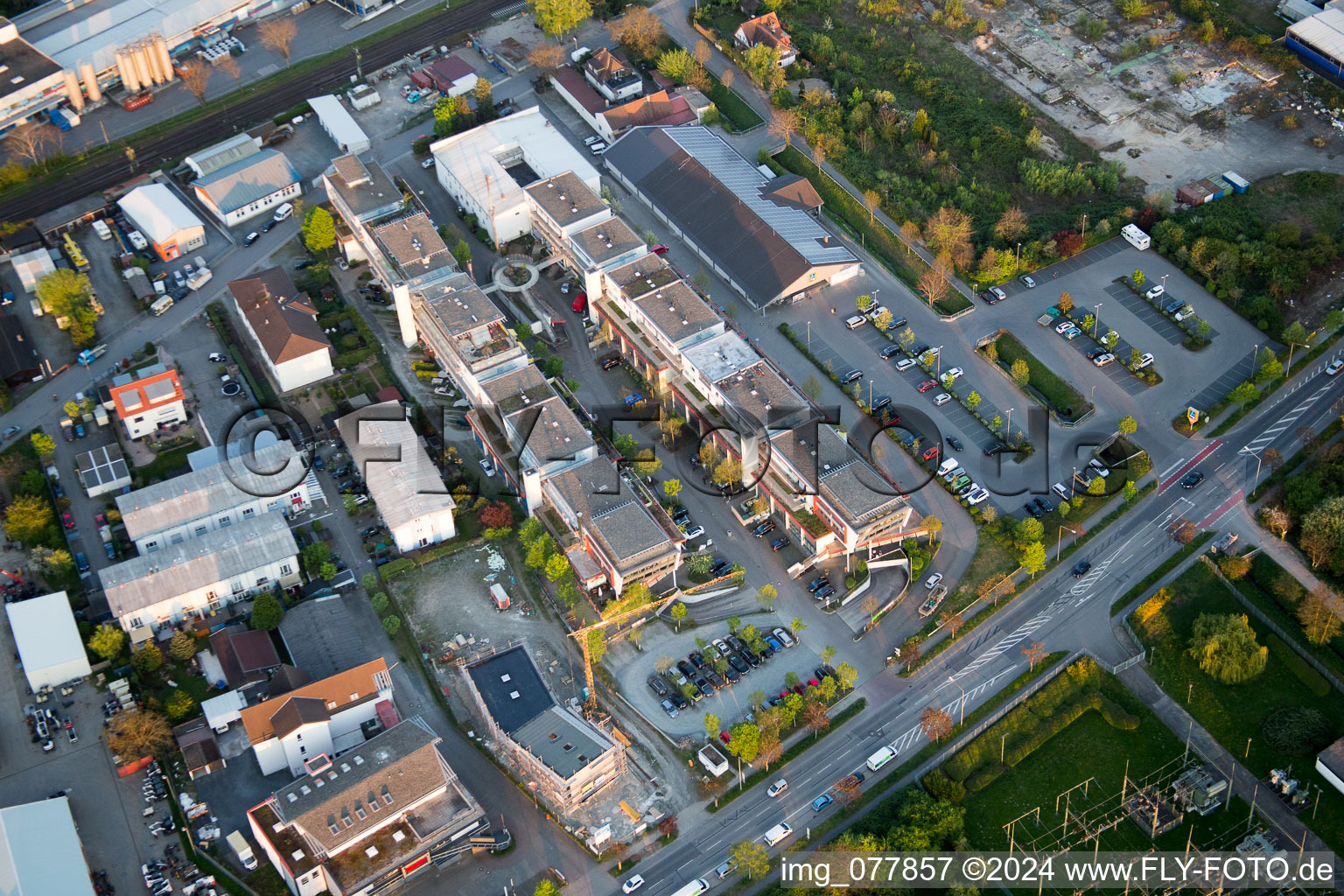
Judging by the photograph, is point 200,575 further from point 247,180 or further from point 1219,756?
point 1219,756

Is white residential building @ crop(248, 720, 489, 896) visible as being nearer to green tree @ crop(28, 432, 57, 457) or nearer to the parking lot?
the parking lot

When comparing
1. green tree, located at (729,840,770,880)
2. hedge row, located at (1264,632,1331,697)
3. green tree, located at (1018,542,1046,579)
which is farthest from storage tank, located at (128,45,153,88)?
hedge row, located at (1264,632,1331,697)

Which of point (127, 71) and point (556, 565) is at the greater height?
point (127, 71)

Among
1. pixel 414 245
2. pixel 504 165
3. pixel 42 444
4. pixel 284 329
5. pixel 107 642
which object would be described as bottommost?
pixel 107 642

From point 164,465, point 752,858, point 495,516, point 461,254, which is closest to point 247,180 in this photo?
point 461,254

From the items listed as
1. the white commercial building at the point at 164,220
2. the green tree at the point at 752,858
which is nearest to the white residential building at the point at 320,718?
the green tree at the point at 752,858

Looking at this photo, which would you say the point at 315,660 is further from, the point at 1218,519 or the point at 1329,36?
the point at 1329,36

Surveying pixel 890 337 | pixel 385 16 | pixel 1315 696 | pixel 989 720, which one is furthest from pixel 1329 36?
pixel 385 16
